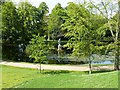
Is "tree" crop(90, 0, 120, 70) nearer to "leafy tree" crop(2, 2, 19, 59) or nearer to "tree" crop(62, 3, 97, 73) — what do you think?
"tree" crop(62, 3, 97, 73)

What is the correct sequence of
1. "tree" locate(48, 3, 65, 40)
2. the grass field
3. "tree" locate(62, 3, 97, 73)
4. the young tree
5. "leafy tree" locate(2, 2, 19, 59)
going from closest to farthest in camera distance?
the grass field
"tree" locate(62, 3, 97, 73)
"leafy tree" locate(2, 2, 19, 59)
the young tree
"tree" locate(48, 3, 65, 40)

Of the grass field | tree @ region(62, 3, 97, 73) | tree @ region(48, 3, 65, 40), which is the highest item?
tree @ region(48, 3, 65, 40)

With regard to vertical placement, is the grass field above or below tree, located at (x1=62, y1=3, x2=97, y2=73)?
below

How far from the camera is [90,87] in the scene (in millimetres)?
8883

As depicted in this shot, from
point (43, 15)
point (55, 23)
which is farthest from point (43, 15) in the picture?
point (55, 23)

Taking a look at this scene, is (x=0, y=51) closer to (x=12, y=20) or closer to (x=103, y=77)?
(x=12, y=20)

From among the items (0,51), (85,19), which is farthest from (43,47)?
(0,51)

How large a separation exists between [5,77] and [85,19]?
601cm

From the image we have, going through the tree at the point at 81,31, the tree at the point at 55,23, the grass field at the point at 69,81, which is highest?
the tree at the point at 55,23

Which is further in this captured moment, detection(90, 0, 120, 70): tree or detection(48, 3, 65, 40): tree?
detection(48, 3, 65, 40): tree

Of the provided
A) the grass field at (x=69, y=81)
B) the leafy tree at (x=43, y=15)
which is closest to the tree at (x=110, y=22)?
the grass field at (x=69, y=81)

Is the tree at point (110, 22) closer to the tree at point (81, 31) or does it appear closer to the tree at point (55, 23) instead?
the tree at point (81, 31)

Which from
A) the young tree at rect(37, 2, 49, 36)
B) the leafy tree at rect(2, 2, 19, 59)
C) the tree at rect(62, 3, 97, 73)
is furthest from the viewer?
the young tree at rect(37, 2, 49, 36)

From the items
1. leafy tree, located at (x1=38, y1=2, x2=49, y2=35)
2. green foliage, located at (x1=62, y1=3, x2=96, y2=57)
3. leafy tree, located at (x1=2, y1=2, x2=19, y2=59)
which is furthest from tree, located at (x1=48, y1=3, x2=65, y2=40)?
green foliage, located at (x1=62, y1=3, x2=96, y2=57)
